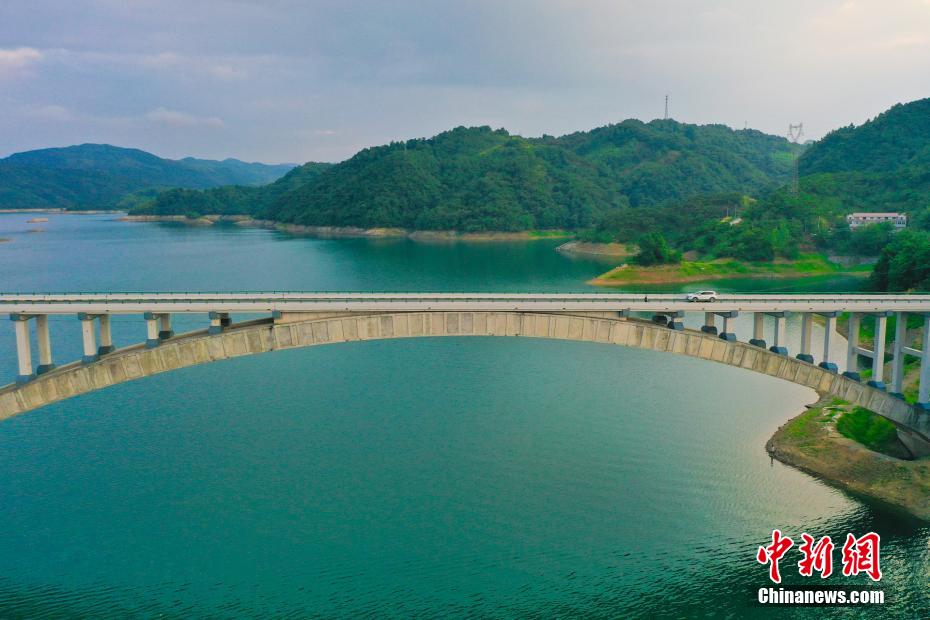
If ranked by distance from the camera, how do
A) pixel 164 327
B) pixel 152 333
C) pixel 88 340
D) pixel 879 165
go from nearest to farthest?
1. pixel 88 340
2. pixel 152 333
3. pixel 164 327
4. pixel 879 165

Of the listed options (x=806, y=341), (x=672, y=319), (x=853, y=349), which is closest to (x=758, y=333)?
(x=806, y=341)

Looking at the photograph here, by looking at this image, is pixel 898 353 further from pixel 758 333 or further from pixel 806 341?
pixel 758 333

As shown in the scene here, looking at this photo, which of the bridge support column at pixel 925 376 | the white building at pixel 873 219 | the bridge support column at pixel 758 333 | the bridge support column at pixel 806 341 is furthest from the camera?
the white building at pixel 873 219

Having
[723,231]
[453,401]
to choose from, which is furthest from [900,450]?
[723,231]

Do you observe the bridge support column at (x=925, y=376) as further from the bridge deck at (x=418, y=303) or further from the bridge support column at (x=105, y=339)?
the bridge support column at (x=105, y=339)

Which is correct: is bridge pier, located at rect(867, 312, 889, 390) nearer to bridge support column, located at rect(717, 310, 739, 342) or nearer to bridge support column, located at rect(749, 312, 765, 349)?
bridge support column, located at rect(749, 312, 765, 349)

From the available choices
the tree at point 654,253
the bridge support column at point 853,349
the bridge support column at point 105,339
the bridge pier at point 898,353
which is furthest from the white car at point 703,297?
the tree at point 654,253
